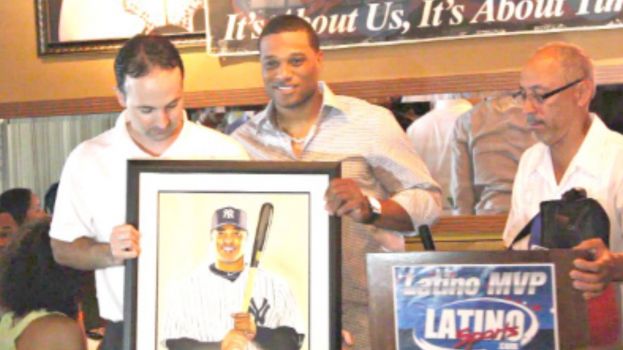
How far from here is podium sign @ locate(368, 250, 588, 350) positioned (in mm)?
2301

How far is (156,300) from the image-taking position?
2439 mm

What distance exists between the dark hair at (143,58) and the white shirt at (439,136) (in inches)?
78.9

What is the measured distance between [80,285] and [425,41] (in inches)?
72.1

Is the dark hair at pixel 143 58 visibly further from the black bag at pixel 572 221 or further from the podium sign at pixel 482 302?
the black bag at pixel 572 221

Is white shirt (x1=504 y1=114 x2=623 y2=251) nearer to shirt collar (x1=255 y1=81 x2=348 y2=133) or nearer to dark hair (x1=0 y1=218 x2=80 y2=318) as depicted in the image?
shirt collar (x1=255 y1=81 x2=348 y2=133)

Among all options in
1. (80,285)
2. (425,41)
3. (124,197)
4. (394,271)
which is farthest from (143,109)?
(425,41)

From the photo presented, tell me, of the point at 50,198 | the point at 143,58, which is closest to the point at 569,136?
the point at 143,58

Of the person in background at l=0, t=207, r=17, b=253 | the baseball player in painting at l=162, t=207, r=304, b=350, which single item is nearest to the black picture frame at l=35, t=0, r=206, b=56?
the person in background at l=0, t=207, r=17, b=253

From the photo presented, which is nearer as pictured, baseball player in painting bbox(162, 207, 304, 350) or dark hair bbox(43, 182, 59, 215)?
baseball player in painting bbox(162, 207, 304, 350)

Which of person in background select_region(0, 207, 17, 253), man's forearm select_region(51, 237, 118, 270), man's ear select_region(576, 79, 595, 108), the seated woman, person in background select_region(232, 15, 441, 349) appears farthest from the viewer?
person in background select_region(0, 207, 17, 253)

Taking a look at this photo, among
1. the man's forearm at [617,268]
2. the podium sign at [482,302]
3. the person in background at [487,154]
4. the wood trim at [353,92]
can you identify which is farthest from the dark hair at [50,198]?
the man's forearm at [617,268]

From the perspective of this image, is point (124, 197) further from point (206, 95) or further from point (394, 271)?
point (206, 95)

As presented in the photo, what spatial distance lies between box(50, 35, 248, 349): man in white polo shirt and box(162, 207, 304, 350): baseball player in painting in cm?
21

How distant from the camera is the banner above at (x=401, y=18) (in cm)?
433
